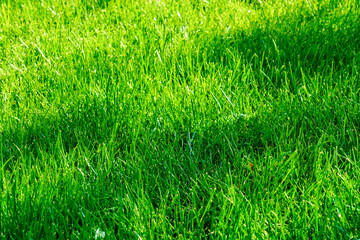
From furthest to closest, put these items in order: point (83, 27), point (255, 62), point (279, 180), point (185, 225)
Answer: point (83, 27)
point (255, 62)
point (279, 180)
point (185, 225)

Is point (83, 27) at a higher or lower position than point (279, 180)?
higher

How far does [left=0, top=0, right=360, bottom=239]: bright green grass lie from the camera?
1563 mm

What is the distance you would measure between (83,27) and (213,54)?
116 cm

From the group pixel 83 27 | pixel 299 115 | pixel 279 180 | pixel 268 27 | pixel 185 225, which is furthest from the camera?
pixel 83 27

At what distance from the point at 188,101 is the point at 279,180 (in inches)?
26.8

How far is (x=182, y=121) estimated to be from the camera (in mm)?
2143

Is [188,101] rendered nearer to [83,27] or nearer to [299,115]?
[299,115]

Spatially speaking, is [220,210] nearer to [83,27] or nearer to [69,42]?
[69,42]

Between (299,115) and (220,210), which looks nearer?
(220,210)

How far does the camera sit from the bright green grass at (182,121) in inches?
61.6

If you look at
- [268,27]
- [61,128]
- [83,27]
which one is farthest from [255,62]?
[83,27]

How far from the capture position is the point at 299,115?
213cm

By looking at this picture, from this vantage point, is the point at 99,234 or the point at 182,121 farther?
the point at 182,121

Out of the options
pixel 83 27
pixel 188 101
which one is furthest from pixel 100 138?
pixel 83 27
